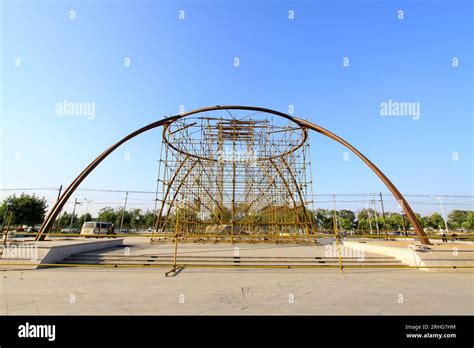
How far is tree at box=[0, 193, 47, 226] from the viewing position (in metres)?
36.1

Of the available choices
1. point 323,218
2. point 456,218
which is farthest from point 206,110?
point 456,218

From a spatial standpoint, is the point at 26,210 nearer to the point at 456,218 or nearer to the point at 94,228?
the point at 94,228

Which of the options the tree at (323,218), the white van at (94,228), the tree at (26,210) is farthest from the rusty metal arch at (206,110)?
the tree at (323,218)

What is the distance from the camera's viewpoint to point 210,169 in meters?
22.9

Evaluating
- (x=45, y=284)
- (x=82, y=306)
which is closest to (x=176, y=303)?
(x=82, y=306)

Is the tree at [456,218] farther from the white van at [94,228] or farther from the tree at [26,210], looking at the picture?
the tree at [26,210]

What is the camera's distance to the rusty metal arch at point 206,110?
12758 millimetres

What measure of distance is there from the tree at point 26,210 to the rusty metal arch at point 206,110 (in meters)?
33.3

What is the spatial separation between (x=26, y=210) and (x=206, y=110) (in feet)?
131

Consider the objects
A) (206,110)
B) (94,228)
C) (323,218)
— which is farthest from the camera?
(323,218)

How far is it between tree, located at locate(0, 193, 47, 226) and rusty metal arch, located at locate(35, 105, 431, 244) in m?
33.3

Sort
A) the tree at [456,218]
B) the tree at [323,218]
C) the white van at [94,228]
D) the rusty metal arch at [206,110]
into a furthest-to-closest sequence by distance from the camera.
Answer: the tree at [323,218] < the tree at [456,218] < the white van at [94,228] < the rusty metal arch at [206,110]

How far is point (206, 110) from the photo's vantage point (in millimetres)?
19766
